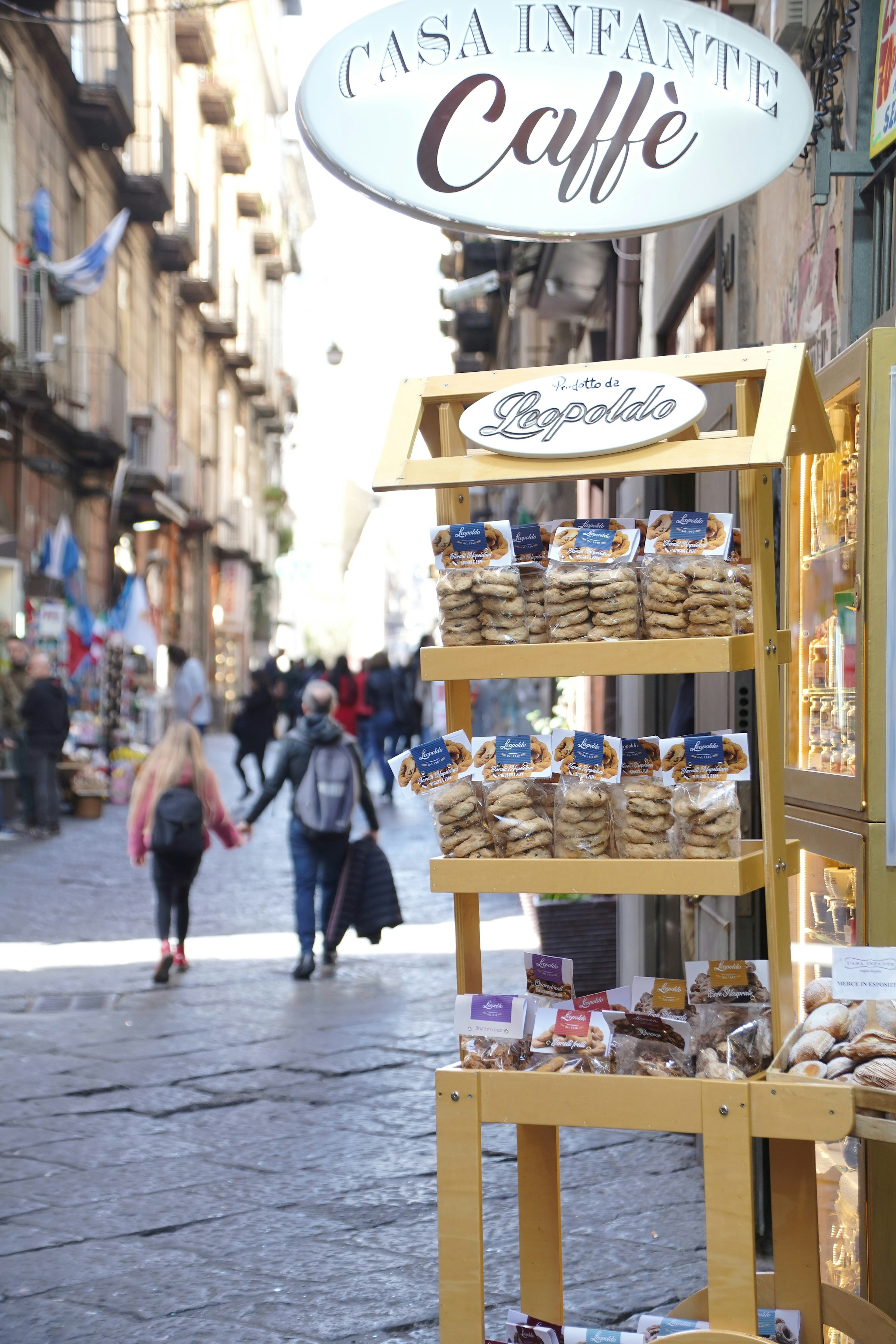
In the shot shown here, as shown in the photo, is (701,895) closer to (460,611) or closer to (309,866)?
(460,611)

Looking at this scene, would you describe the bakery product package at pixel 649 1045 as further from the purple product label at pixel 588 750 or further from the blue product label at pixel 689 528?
the blue product label at pixel 689 528

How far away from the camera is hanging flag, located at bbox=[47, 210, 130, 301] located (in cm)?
1897

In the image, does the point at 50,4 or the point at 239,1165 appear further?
the point at 50,4

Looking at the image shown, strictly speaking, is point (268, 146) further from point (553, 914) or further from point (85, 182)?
point (553, 914)

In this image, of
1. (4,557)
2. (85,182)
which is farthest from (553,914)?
(85,182)

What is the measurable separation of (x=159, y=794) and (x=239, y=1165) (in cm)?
326

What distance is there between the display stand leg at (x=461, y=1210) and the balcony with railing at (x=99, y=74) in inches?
795

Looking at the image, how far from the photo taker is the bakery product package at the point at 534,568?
2961 millimetres

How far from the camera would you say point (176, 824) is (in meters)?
7.91

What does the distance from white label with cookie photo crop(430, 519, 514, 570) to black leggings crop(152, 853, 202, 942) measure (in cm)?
529

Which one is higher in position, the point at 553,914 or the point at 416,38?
the point at 416,38

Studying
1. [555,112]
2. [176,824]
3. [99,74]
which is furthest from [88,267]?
[555,112]

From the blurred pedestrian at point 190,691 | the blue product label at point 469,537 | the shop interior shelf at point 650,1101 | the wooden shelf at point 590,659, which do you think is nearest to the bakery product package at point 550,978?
the shop interior shelf at point 650,1101

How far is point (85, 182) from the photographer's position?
2253cm
